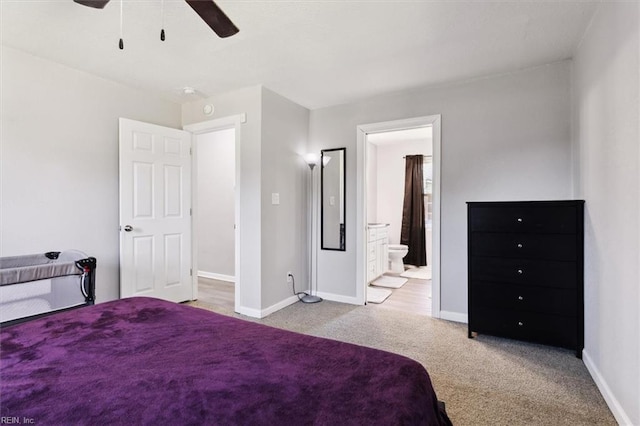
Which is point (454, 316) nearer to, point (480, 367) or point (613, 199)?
point (480, 367)

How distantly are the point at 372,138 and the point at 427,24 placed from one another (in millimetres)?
3769

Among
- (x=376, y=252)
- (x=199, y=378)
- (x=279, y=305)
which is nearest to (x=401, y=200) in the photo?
(x=376, y=252)

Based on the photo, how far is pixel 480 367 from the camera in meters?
2.30

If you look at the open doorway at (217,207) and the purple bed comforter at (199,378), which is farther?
the open doorway at (217,207)

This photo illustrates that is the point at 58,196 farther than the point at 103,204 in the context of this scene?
No

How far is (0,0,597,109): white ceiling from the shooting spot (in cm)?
208

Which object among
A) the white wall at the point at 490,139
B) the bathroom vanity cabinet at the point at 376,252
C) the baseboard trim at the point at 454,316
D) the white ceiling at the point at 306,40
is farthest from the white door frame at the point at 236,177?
the baseboard trim at the point at 454,316

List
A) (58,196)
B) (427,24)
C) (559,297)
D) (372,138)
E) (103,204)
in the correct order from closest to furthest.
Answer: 1. (427,24)
2. (559,297)
3. (58,196)
4. (103,204)
5. (372,138)

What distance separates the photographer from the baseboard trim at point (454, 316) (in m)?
3.19

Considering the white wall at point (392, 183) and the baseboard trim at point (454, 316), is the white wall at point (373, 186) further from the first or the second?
the baseboard trim at point (454, 316)

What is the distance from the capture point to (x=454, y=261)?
10.6ft

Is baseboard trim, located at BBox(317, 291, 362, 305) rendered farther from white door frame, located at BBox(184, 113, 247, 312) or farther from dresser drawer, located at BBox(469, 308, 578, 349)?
dresser drawer, located at BBox(469, 308, 578, 349)

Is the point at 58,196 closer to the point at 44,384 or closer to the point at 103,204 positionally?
the point at 103,204

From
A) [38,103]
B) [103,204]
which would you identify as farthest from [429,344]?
[38,103]
